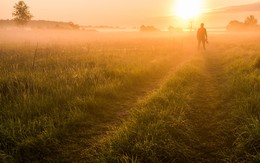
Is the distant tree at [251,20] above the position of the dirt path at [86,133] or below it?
above

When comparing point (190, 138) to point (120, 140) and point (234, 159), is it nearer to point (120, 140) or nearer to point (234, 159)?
Result: point (234, 159)

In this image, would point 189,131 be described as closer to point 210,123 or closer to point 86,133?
point 210,123

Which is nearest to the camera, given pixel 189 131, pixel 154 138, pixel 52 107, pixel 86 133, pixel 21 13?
pixel 154 138

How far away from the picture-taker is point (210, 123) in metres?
6.15

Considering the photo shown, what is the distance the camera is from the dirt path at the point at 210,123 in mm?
4822

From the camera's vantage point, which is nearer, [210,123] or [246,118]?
[246,118]

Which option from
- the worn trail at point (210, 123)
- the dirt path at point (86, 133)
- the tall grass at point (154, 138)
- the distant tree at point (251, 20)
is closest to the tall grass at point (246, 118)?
the worn trail at point (210, 123)

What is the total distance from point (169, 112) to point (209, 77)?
19.9 feet

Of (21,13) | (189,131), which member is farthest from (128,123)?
(21,13)

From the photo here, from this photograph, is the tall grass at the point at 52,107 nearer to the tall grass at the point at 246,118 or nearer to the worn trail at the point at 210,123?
the worn trail at the point at 210,123

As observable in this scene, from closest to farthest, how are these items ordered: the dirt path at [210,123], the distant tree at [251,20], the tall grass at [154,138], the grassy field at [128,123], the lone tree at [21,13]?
the tall grass at [154,138], the grassy field at [128,123], the dirt path at [210,123], the lone tree at [21,13], the distant tree at [251,20]

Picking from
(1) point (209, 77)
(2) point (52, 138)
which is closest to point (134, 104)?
(2) point (52, 138)

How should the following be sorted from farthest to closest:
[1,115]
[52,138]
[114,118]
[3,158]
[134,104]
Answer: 1. [134,104]
2. [114,118]
3. [1,115]
4. [52,138]
5. [3,158]

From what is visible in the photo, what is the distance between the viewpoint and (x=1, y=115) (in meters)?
6.22
